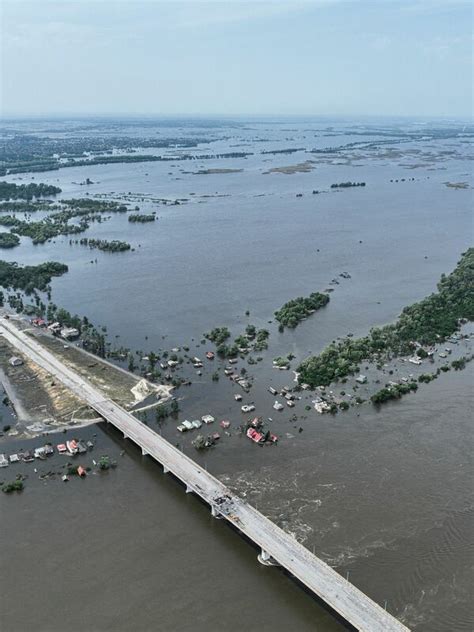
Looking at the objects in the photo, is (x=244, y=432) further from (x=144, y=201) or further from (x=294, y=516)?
(x=144, y=201)

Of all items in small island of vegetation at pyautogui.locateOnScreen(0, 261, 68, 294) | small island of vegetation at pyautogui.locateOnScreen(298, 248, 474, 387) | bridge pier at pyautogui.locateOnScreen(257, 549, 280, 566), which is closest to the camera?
bridge pier at pyautogui.locateOnScreen(257, 549, 280, 566)

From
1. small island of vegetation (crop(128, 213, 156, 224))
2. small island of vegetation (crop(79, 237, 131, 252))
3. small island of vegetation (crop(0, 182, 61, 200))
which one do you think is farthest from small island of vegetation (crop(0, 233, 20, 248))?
small island of vegetation (crop(0, 182, 61, 200))

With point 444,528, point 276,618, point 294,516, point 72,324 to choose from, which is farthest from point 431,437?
point 72,324

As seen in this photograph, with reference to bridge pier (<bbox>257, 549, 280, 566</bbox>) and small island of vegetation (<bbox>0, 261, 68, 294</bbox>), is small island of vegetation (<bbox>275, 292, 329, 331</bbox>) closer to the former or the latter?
bridge pier (<bbox>257, 549, 280, 566</bbox>)

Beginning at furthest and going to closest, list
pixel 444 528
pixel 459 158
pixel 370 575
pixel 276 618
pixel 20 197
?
pixel 459 158
pixel 20 197
pixel 444 528
pixel 370 575
pixel 276 618

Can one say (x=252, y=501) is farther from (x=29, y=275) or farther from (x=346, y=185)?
(x=346, y=185)

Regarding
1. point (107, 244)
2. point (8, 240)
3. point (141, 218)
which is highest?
point (141, 218)

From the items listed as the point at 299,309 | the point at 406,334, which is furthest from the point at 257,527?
the point at 299,309

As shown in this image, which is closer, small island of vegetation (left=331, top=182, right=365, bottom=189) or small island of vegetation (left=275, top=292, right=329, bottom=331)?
small island of vegetation (left=275, top=292, right=329, bottom=331)
